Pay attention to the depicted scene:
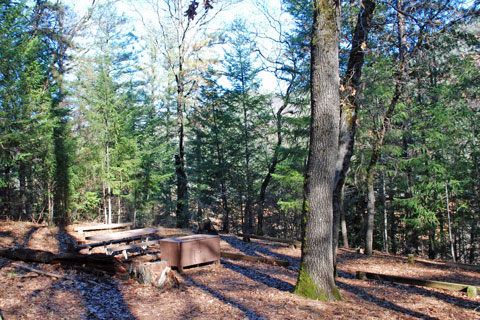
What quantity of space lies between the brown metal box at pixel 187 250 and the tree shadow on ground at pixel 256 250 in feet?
7.79

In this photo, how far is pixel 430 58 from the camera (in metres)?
8.17

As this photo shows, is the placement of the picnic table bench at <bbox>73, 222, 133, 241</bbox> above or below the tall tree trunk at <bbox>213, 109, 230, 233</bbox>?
below

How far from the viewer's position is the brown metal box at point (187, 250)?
24.2ft

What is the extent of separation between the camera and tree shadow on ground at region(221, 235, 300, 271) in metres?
10.2

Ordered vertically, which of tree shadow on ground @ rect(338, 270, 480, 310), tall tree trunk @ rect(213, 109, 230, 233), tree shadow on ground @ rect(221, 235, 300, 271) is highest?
tall tree trunk @ rect(213, 109, 230, 233)

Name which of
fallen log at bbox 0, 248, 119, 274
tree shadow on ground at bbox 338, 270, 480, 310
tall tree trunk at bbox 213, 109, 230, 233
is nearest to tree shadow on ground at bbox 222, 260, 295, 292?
tree shadow on ground at bbox 338, 270, 480, 310

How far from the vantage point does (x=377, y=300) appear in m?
6.16

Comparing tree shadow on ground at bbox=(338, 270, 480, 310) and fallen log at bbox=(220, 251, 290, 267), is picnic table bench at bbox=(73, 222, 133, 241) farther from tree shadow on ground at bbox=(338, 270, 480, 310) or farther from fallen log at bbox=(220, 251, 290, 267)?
tree shadow on ground at bbox=(338, 270, 480, 310)

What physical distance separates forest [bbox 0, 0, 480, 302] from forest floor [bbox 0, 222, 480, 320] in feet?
4.51

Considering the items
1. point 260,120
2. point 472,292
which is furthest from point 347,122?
point 260,120

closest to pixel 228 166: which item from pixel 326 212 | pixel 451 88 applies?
pixel 451 88

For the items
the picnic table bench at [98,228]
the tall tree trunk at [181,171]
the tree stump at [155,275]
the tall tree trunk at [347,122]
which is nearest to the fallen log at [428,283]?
the tall tree trunk at [347,122]

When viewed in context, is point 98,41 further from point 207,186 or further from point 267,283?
point 267,283

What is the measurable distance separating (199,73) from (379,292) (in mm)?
16061
